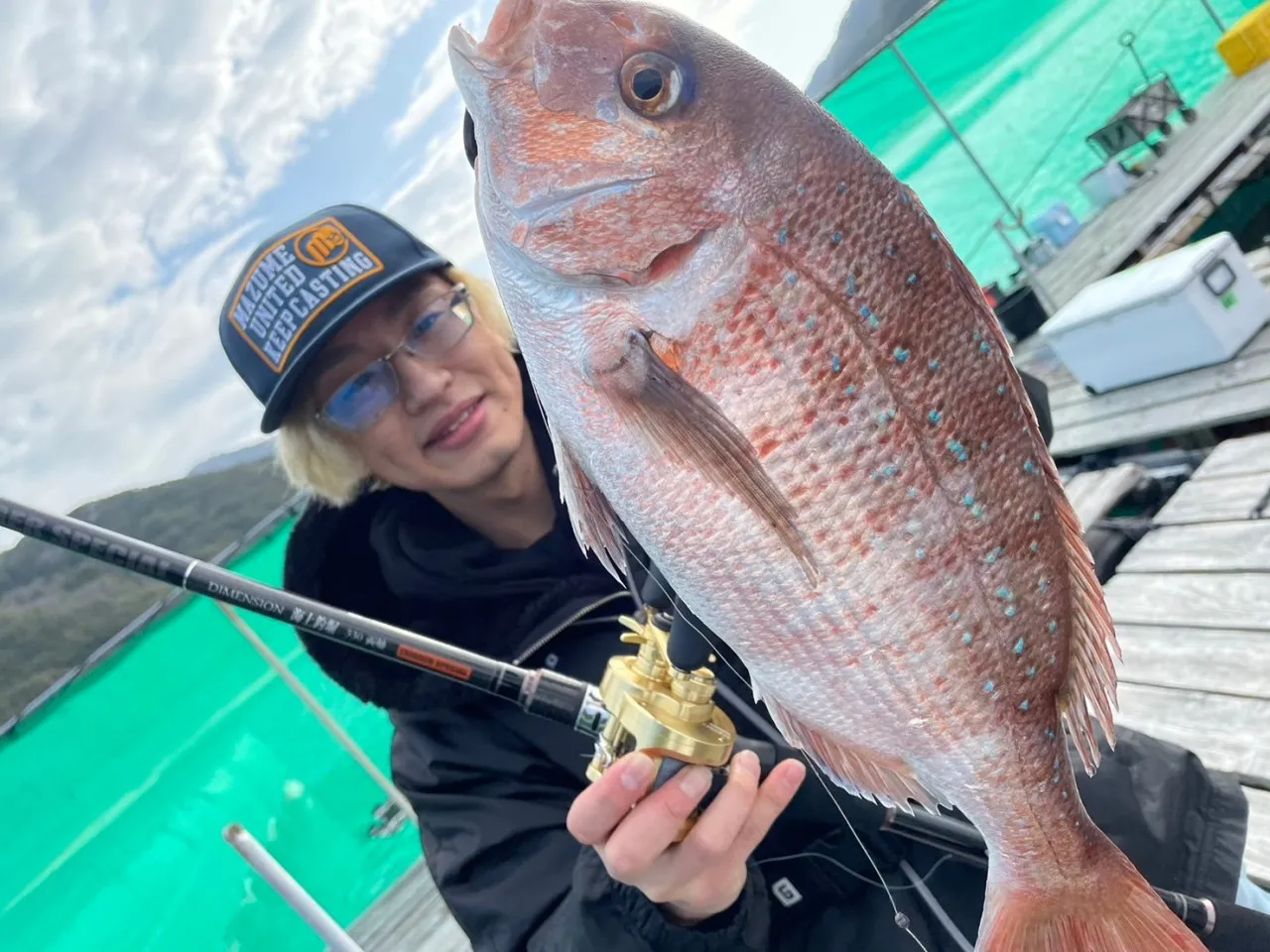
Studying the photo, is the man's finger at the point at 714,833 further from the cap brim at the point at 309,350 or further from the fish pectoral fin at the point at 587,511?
the cap brim at the point at 309,350

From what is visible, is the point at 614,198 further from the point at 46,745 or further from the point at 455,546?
the point at 46,745

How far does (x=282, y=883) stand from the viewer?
2182mm

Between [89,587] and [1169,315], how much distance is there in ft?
18.8

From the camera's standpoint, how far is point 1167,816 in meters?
1.58

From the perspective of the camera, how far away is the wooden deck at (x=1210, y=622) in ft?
7.64

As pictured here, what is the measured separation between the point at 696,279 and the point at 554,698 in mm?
761

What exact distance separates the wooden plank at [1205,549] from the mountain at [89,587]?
378cm

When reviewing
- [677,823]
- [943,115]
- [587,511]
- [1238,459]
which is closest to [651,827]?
[677,823]

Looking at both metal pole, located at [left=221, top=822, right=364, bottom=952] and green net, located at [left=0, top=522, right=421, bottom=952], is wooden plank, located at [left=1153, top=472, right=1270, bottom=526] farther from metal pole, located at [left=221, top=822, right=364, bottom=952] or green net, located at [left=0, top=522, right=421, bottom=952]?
green net, located at [left=0, top=522, right=421, bottom=952]

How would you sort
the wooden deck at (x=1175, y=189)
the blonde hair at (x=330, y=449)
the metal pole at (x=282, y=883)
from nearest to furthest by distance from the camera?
the blonde hair at (x=330, y=449), the metal pole at (x=282, y=883), the wooden deck at (x=1175, y=189)

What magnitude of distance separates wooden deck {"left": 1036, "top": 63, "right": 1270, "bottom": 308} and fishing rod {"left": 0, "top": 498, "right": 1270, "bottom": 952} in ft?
19.8

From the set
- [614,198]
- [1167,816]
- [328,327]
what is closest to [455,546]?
[328,327]

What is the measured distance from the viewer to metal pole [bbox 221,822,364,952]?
2137mm

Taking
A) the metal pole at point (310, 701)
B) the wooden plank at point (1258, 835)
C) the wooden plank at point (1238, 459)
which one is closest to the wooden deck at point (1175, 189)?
the wooden plank at point (1238, 459)
